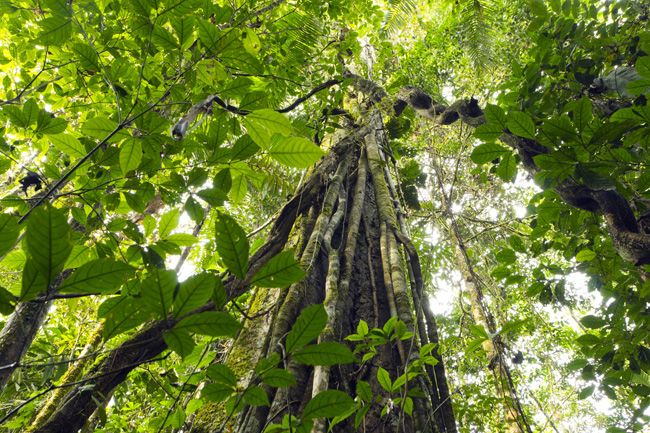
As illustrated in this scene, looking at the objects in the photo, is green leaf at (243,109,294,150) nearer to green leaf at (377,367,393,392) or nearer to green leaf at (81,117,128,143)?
green leaf at (81,117,128,143)

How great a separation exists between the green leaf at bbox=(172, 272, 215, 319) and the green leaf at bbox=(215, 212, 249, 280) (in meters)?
0.08

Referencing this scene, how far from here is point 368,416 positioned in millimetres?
1278

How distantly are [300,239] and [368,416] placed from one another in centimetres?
116

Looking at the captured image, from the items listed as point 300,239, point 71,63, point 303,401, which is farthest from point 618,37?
point 71,63

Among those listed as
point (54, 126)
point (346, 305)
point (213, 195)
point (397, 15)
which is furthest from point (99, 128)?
point (397, 15)

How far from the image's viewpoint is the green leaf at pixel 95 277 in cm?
51

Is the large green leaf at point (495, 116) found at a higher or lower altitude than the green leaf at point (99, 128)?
higher

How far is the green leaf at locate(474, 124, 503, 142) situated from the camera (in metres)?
1.12

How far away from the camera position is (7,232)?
487mm

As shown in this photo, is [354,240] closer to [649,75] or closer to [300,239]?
[300,239]

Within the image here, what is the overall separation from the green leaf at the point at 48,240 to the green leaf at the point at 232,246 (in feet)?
0.71

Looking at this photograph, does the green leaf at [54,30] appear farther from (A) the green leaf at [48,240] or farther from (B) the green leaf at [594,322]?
(B) the green leaf at [594,322]

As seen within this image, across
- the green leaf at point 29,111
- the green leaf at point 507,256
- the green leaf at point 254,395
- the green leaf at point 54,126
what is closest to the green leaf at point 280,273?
the green leaf at point 254,395

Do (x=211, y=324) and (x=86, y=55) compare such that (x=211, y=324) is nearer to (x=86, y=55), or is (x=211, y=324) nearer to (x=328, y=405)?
(x=328, y=405)
